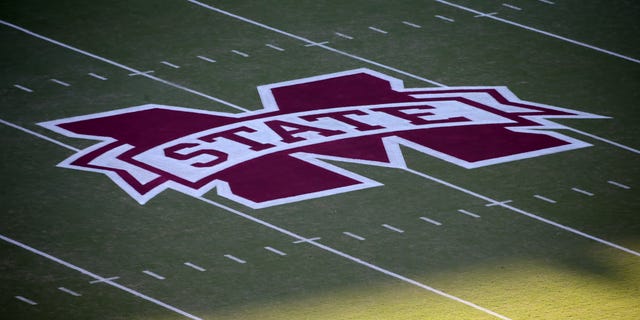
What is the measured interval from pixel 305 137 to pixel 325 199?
86 cm

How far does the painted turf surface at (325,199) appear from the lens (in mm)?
6289

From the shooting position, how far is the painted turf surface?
20.6 feet

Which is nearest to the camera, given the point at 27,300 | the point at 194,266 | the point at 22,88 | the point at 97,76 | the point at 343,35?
the point at 27,300

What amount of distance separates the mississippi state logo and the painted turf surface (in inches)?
5.3

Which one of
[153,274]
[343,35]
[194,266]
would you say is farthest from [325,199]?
[343,35]

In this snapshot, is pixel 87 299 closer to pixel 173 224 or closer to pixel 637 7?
pixel 173 224

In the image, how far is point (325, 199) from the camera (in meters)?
7.32

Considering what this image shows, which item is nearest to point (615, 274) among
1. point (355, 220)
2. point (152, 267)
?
point (355, 220)

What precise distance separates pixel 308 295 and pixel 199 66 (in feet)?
11.1

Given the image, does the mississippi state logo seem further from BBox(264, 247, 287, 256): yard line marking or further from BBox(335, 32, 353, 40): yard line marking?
BBox(335, 32, 353, 40): yard line marking

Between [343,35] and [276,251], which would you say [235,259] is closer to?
[276,251]

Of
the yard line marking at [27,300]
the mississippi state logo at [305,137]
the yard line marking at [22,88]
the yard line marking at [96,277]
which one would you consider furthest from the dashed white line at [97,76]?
the yard line marking at [27,300]

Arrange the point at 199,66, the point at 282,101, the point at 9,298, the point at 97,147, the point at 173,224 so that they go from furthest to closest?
1. the point at 199,66
2. the point at 282,101
3. the point at 97,147
4. the point at 173,224
5. the point at 9,298

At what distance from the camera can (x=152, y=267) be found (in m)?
6.55
